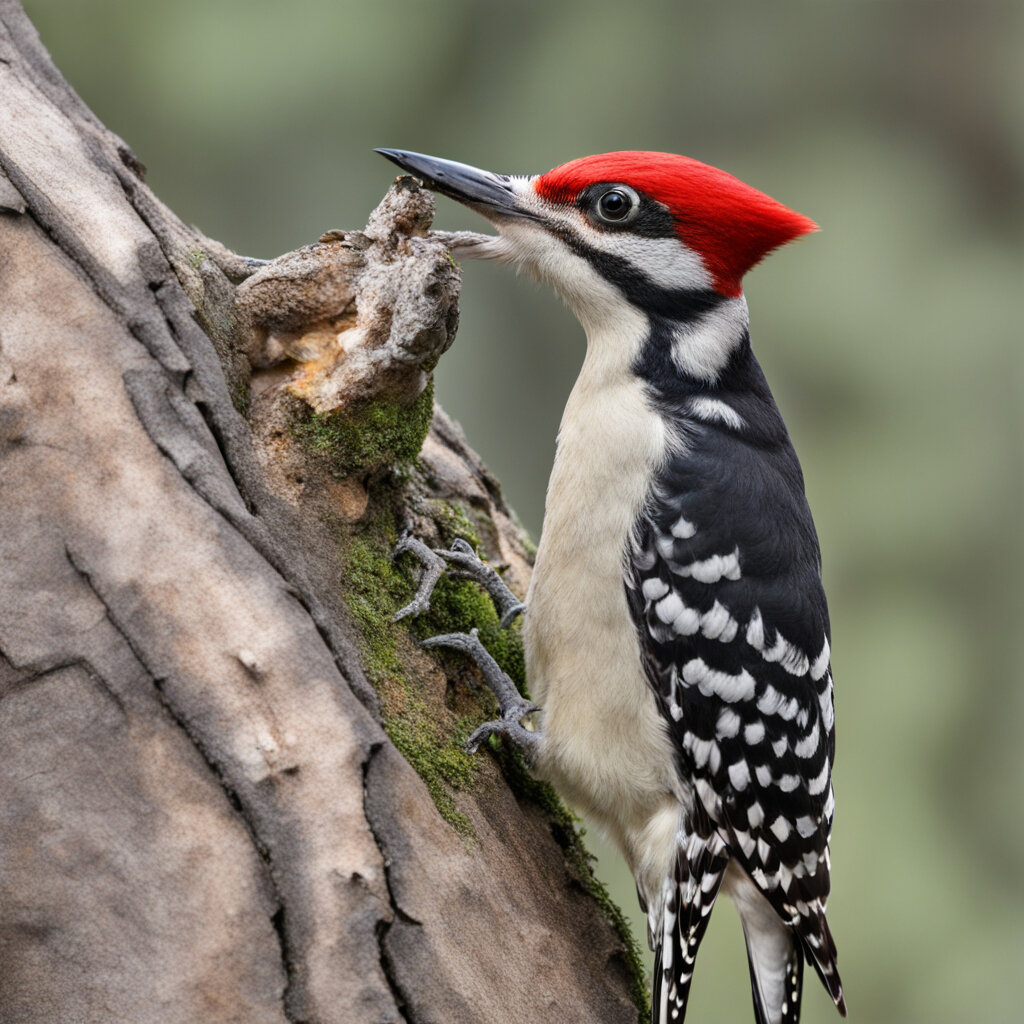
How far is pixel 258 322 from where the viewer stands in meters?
2.26

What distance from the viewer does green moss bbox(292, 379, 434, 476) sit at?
2.21m

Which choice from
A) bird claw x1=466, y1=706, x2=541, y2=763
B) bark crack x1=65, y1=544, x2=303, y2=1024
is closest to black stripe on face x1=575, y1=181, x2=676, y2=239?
bird claw x1=466, y1=706, x2=541, y2=763

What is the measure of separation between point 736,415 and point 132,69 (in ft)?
15.7

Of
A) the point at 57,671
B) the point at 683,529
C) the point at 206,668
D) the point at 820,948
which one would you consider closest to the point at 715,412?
the point at 683,529

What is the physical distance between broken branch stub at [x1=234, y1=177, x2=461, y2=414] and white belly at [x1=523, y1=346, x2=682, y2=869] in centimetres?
52

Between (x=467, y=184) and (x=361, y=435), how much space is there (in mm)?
753

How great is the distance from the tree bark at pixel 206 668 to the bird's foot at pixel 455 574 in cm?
21

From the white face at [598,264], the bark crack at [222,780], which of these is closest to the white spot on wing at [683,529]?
the white face at [598,264]

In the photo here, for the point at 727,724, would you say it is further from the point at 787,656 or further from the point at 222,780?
the point at 222,780

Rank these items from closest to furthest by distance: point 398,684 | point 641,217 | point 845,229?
point 398,684 < point 641,217 < point 845,229

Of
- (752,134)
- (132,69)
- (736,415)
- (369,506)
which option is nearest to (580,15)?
(752,134)

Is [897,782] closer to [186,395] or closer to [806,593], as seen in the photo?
[806,593]

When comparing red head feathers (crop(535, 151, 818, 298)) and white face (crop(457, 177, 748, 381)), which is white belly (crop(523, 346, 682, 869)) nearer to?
white face (crop(457, 177, 748, 381))

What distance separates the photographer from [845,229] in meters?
6.12
